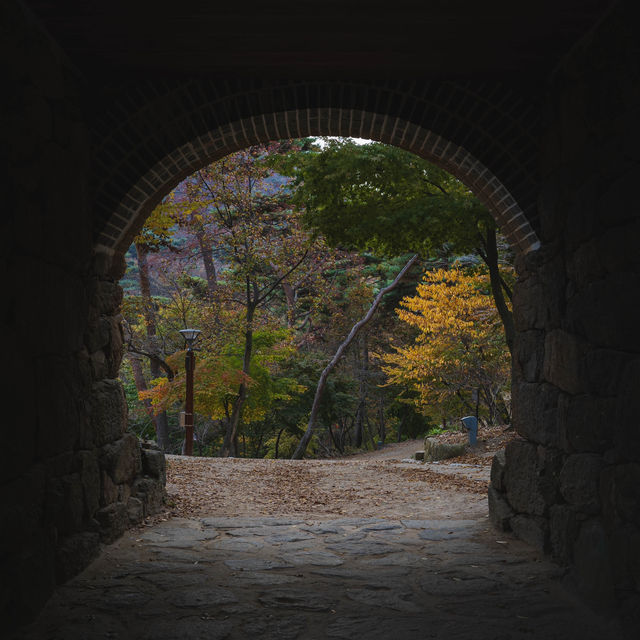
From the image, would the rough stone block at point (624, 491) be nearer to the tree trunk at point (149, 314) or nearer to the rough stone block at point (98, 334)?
the rough stone block at point (98, 334)

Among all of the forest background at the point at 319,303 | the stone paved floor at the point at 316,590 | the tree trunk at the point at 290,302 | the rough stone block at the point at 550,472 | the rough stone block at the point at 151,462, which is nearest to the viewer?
the stone paved floor at the point at 316,590

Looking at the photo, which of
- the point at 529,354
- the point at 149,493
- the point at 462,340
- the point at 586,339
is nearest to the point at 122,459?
the point at 149,493

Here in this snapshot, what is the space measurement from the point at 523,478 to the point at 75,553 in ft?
8.96

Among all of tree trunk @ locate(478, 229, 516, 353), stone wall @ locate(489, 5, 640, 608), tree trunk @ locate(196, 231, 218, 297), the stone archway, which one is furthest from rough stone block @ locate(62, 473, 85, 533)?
tree trunk @ locate(196, 231, 218, 297)

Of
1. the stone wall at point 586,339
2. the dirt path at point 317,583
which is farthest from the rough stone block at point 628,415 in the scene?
the dirt path at point 317,583

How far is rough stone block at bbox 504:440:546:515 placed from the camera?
12.1 feet

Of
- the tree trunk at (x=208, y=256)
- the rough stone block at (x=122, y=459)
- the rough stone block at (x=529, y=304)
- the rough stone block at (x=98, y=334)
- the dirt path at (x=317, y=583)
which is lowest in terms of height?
the dirt path at (x=317, y=583)

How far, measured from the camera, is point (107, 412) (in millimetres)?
3916

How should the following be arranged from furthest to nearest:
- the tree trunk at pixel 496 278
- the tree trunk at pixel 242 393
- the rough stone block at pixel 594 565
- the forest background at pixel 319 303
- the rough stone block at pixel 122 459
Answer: the tree trunk at pixel 242 393 < the tree trunk at pixel 496 278 < the forest background at pixel 319 303 < the rough stone block at pixel 122 459 < the rough stone block at pixel 594 565

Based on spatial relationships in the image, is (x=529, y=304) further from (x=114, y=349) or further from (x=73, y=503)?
(x=73, y=503)

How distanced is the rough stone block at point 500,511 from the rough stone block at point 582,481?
0.86 metres

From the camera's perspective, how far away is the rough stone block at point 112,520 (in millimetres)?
3791

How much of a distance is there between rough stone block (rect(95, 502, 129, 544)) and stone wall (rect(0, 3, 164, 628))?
11 millimetres

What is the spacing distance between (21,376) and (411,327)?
50.3ft
